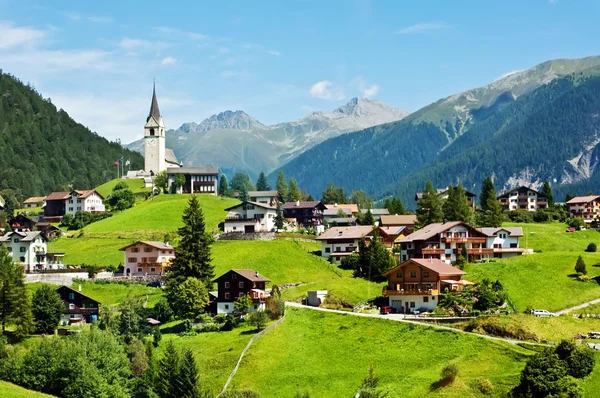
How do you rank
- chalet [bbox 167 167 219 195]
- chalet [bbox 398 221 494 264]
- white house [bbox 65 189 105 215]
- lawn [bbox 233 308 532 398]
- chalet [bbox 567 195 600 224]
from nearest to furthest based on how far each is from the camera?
lawn [bbox 233 308 532 398] < chalet [bbox 398 221 494 264] < chalet [bbox 567 195 600 224] < white house [bbox 65 189 105 215] < chalet [bbox 167 167 219 195]

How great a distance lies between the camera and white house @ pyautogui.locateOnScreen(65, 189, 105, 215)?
560 feet

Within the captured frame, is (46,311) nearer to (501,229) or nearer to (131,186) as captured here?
(501,229)

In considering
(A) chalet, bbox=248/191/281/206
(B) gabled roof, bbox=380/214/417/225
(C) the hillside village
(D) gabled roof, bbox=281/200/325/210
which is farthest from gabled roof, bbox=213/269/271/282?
(A) chalet, bbox=248/191/281/206

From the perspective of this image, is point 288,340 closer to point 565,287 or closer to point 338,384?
point 338,384

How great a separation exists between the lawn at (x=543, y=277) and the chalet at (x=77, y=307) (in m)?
41.4

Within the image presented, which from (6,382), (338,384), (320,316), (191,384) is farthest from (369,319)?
(6,382)

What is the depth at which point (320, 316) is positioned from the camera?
287 ft

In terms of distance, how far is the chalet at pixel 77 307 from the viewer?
98.4m

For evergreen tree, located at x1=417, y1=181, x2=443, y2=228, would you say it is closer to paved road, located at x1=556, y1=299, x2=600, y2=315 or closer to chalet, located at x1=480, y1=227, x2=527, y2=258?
chalet, located at x1=480, y1=227, x2=527, y2=258

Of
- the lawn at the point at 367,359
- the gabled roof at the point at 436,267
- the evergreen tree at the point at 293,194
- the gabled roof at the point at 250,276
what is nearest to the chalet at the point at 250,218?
the evergreen tree at the point at 293,194

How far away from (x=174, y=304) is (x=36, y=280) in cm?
2675

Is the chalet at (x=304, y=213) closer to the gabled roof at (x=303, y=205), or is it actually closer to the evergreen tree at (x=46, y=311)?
the gabled roof at (x=303, y=205)

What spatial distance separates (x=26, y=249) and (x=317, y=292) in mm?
51054

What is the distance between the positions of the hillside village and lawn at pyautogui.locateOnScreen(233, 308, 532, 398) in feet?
0.63
